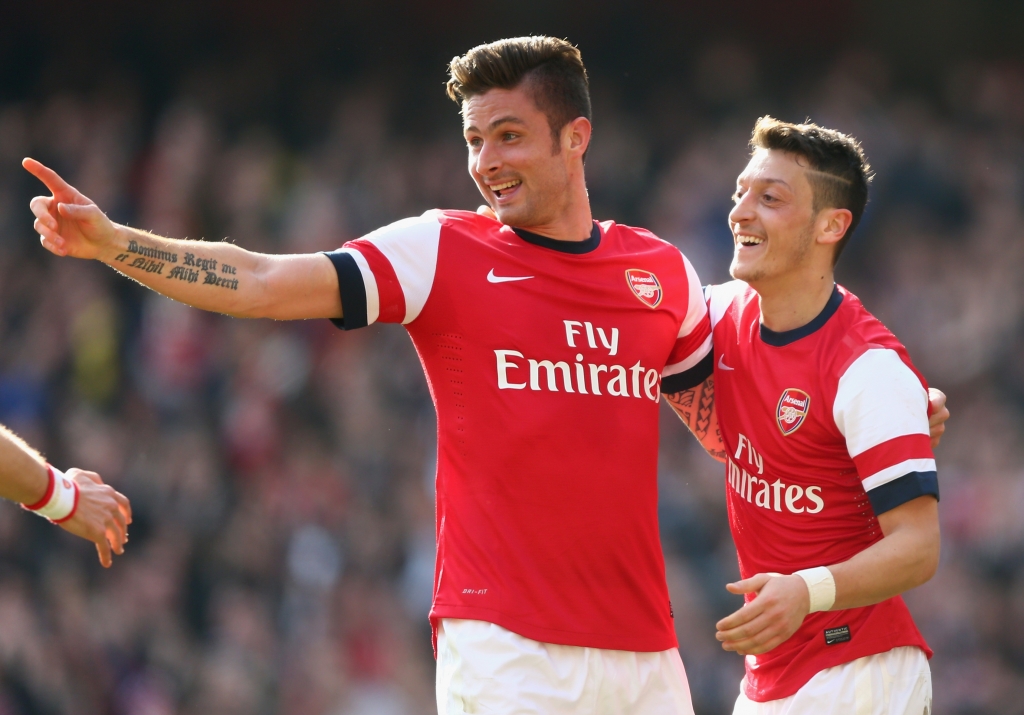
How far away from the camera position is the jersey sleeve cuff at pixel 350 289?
12.6ft

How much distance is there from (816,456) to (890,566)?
0.51 m

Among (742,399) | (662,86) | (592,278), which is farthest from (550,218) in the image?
(662,86)

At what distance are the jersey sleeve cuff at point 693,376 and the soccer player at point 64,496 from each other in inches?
82.8

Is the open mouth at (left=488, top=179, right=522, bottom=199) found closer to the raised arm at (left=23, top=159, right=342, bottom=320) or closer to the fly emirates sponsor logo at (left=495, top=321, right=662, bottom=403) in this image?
the fly emirates sponsor logo at (left=495, top=321, right=662, bottom=403)

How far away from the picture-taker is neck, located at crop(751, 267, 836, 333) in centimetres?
425

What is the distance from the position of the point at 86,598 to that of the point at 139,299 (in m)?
2.89

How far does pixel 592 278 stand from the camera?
4195 millimetres

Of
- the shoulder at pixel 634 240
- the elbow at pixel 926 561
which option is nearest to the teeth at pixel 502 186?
the shoulder at pixel 634 240

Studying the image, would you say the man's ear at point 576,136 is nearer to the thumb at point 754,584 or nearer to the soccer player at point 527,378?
the soccer player at point 527,378

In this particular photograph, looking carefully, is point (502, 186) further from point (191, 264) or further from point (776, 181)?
point (191, 264)

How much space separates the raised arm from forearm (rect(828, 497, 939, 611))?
1764 mm

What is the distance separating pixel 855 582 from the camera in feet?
12.0

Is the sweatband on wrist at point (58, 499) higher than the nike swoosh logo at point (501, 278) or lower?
lower

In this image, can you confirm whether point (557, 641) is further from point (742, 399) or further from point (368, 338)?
point (368, 338)
